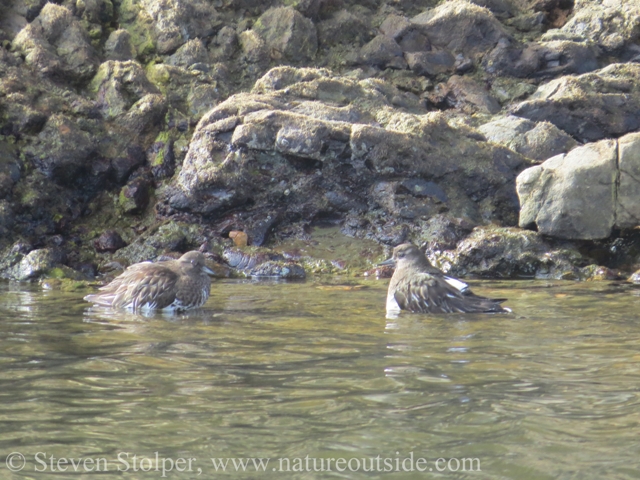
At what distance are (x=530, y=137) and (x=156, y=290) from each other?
7612mm

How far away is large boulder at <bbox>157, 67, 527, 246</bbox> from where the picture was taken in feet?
37.5

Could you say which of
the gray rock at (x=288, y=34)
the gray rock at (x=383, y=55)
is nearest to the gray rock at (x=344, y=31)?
the gray rock at (x=288, y=34)

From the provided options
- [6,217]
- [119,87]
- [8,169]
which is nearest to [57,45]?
[119,87]

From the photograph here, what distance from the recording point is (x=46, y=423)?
3398 millimetres

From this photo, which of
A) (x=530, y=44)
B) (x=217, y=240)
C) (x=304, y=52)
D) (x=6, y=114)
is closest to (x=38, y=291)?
(x=217, y=240)

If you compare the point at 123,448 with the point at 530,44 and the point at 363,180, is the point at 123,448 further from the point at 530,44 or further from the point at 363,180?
the point at 530,44

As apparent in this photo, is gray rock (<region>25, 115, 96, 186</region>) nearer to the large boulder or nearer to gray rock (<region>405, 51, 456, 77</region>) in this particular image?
the large boulder

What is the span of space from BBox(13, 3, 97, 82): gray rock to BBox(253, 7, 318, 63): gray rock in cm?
358

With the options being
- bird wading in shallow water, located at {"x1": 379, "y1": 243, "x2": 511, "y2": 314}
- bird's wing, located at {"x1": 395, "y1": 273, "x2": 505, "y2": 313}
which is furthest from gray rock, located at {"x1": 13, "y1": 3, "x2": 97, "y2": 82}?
bird's wing, located at {"x1": 395, "y1": 273, "x2": 505, "y2": 313}

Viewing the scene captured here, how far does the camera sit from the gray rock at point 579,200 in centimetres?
1039

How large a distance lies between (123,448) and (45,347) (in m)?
2.46

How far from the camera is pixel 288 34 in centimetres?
1559

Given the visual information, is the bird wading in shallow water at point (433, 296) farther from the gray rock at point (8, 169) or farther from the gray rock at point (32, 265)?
the gray rock at point (8, 169)

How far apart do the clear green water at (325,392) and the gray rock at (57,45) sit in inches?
325
